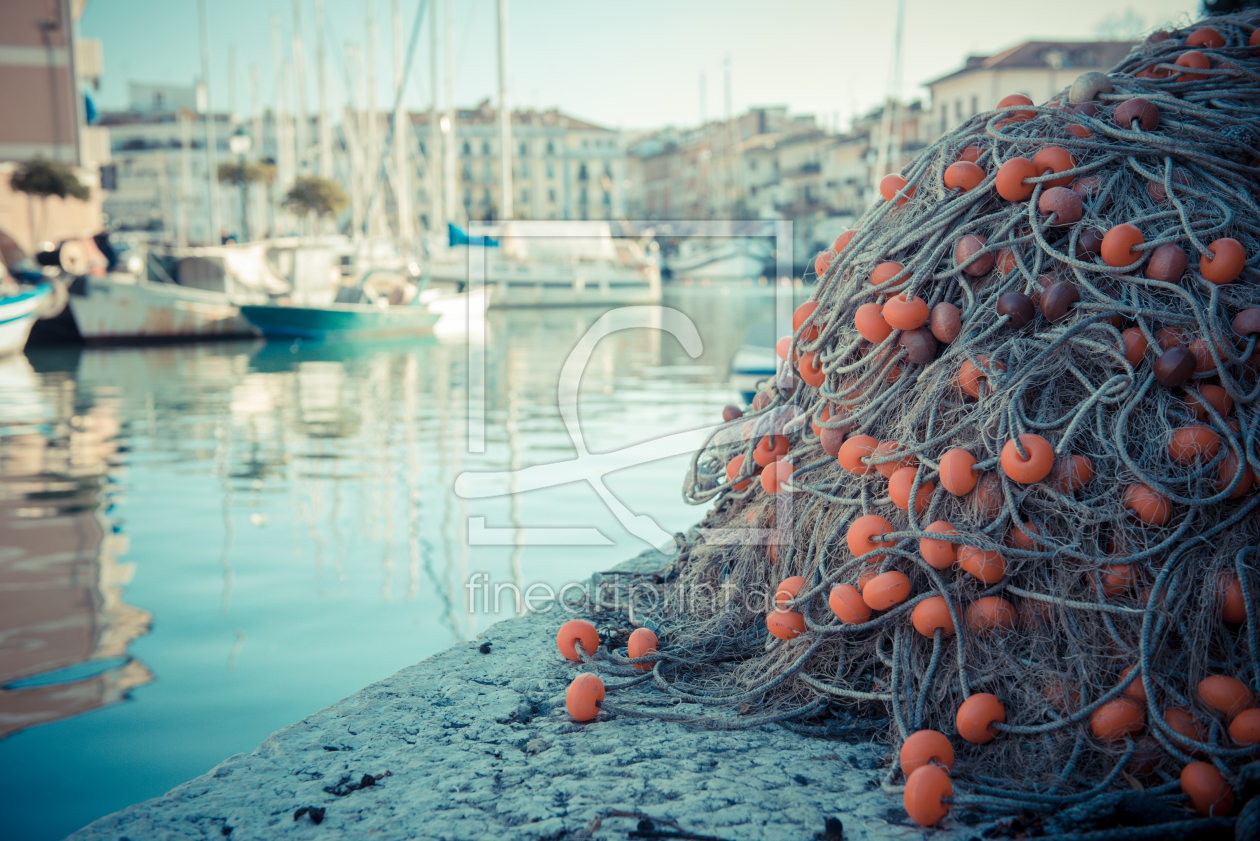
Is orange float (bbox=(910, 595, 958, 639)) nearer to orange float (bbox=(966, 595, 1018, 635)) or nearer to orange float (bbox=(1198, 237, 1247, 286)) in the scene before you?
orange float (bbox=(966, 595, 1018, 635))

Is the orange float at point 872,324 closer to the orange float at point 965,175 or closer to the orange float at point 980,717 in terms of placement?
the orange float at point 965,175

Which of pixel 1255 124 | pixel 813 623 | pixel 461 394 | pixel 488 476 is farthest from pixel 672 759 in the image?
pixel 461 394

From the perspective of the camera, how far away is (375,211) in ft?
119

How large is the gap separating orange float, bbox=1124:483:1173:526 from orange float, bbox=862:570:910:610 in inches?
25.5

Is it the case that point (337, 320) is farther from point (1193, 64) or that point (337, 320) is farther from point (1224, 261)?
point (1224, 261)

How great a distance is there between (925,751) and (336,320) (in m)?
22.8

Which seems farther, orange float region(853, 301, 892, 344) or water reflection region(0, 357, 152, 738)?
water reflection region(0, 357, 152, 738)

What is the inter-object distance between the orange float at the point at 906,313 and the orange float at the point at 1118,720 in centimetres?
125

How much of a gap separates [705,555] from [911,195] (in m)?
1.68

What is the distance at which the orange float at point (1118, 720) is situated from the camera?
2396mm

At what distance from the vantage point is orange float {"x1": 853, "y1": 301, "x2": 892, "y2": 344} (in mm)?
3076

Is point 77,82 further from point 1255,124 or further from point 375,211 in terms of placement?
point 1255,124

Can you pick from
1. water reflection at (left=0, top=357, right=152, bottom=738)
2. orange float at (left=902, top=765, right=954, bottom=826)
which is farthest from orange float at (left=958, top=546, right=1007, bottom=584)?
water reflection at (left=0, top=357, right=152, bottom=738)

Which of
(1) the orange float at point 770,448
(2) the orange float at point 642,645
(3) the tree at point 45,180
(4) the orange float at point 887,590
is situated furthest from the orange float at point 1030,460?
(3) the tree at point 45,180
